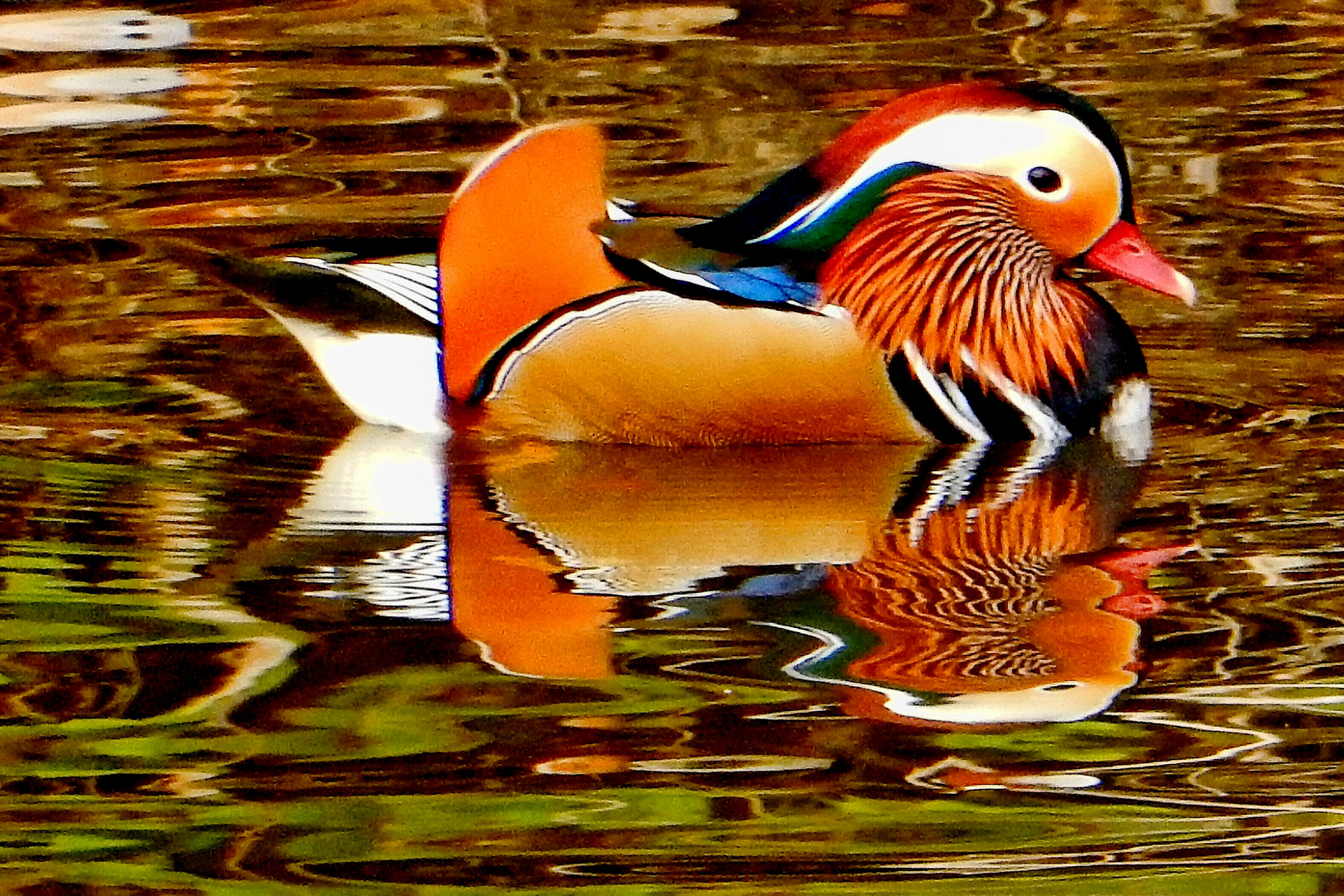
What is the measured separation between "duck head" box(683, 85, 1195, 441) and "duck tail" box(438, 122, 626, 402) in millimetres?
207

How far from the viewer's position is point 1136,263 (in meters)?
4.32

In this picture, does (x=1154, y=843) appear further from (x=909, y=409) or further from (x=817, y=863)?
(x=909, y=409)

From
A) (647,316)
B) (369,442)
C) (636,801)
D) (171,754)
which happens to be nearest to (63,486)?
(369,442)

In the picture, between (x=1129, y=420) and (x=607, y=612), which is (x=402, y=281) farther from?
(x=1129, y=420)

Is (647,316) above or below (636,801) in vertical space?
above

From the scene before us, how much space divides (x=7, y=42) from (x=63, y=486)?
392 centimetres

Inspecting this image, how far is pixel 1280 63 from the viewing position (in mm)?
7328

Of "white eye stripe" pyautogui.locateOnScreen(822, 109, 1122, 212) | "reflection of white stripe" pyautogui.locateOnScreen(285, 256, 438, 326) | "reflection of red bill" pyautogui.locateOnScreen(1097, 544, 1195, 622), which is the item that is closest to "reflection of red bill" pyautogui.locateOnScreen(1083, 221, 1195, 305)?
"white eye stripe" pyautogui.locateOnScreen(822, 109, 1122, 212)

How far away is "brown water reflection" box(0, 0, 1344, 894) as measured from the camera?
2590mm

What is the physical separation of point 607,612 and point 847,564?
0.41m

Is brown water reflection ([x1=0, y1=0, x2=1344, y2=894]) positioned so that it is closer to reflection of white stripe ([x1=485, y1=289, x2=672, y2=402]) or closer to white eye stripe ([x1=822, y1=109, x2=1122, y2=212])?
reflection of white stripe ([x1=485, y1=289, x2=672, y2=402])

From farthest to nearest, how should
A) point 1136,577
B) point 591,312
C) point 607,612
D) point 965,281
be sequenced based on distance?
point 965,281 < point 591,312 < point 1136,577 < point 607,612

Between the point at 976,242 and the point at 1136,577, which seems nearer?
the point at 1136,577

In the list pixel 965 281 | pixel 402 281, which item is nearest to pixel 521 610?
pixel 402 281
